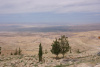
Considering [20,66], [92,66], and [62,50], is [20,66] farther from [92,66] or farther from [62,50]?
[62,50]

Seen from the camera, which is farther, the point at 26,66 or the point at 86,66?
the point at 26,66

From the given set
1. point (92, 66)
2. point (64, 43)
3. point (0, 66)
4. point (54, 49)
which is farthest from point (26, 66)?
point (64, 43)

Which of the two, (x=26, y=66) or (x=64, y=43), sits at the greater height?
(x=64, y=43)

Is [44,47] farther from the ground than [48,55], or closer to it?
closer to it

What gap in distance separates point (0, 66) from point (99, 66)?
14.6 m

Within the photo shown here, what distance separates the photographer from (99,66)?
12.3m

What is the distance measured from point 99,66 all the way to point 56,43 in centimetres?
1681

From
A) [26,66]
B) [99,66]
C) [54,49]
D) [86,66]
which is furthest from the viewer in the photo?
[54,49]

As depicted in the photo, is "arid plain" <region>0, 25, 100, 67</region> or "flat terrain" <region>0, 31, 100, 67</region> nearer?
"arid plain" <region>0, 25, 100, 67</region>

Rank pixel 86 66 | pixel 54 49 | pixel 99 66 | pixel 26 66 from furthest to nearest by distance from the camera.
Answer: pixel 54 49 → pixel 26 66 → pixel 86 66 → pixel 99 66

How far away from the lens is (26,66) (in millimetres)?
17891

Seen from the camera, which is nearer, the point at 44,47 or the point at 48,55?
the point at 48,55

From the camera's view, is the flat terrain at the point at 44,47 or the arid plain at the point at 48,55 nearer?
the arid plain at the point at 48,55

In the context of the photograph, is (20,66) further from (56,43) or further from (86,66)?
(56,43)
